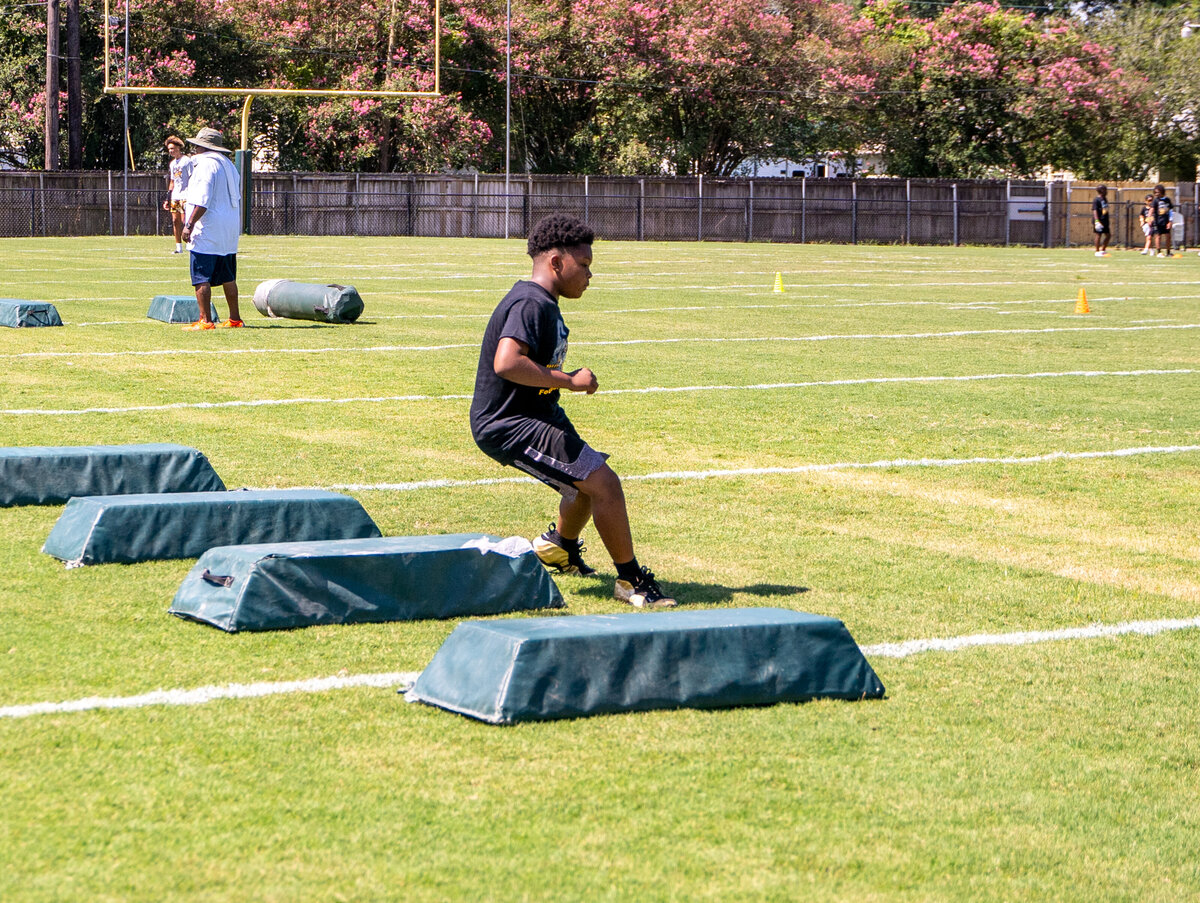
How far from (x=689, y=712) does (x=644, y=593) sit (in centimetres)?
137

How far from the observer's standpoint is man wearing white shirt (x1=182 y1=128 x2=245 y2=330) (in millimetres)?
16766

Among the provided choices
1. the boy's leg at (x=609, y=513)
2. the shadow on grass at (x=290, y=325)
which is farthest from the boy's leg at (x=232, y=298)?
the boy's leg at (x=609, y=513)

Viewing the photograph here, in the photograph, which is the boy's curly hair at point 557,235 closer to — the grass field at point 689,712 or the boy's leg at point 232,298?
the grass field at point 689,712

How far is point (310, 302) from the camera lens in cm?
1861

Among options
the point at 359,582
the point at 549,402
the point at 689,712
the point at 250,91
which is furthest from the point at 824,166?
the point at 689,712

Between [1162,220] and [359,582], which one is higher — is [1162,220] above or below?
above

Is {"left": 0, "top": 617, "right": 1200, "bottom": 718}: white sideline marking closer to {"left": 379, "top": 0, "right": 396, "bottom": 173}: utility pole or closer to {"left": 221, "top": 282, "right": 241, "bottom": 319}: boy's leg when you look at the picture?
{"left": 221, "top": 282, "right": 241, "bottom": 319}: boy's leg

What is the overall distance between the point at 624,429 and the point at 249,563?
552 centimetres

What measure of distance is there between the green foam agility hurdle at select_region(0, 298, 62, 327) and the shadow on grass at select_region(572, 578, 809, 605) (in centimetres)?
1201

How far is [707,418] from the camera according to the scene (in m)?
11.7

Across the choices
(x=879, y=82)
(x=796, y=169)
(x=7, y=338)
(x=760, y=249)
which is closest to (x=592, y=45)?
(x=879, y=82)

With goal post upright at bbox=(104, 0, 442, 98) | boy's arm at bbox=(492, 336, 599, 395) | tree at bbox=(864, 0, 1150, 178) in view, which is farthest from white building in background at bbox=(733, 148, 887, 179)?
boy's arm at bbox=(492, 336, 599, 395)

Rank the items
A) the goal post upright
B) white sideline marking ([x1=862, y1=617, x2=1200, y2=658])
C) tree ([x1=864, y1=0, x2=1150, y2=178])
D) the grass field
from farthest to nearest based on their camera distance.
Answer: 1. tree ([x1=864, y1=0, x2=1150, y2=178])
2. the goal post upright
3. white sideline marking ([x1=862, y1=617, x2=1200, y2=658])
4. the grass field

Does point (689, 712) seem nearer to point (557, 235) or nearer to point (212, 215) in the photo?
point (557, 235)
